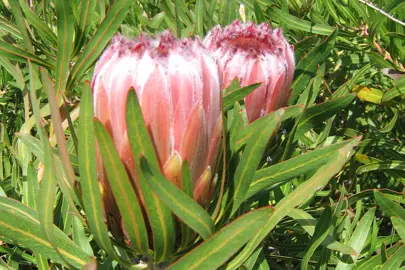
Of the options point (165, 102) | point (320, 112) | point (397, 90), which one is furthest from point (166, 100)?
point (397, 90)

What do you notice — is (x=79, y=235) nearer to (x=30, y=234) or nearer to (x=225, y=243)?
(x=30, y=234)

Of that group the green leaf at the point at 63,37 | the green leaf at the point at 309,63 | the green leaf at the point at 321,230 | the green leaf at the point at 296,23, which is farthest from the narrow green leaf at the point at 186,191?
the green leaf at the point at 296,23

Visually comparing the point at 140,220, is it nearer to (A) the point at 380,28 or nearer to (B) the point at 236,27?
(B) the point at 236,27

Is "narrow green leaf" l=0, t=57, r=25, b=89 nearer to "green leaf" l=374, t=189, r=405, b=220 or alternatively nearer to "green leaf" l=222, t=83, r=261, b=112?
"green leaf" l=222, t=83, r=261, b=112

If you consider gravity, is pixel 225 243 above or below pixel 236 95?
below

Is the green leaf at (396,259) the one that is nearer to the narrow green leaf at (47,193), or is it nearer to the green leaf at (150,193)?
the green leaf at (150,193)

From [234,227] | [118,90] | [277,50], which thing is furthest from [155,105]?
[277,50]
